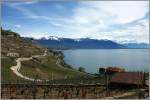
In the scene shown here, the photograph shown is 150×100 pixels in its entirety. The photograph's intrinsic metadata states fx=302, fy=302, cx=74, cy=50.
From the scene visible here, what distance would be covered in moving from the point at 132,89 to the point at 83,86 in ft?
7.78

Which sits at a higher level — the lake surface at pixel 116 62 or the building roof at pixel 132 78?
the building roof at pixel 132 78

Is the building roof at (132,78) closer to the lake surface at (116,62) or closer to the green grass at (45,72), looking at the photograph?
the lake surface at (116,62)

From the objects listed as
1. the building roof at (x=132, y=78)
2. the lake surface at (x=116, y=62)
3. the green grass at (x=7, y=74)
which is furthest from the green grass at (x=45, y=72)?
the building roof at (x=132, y=78)

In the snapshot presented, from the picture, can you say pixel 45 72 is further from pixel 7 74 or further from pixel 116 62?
pixel 116 62

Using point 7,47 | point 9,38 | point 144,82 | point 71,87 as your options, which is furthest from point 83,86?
point 9,38

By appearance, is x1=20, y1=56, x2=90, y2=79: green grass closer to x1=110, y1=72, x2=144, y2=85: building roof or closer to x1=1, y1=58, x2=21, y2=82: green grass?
x1=1, y1=58, x2=21, y2=82: green grass

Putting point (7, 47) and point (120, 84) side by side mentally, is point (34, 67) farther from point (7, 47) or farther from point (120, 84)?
point (120, 84)

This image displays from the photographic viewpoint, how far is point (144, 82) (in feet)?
29.3

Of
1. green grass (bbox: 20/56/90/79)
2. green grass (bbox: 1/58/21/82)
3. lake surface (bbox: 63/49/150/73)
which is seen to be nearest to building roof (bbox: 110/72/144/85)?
lake surface (bbox: 63/49/150/73)

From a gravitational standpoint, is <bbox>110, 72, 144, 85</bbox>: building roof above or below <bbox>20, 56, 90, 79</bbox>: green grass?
above

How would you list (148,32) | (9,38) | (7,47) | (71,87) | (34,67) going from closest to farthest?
(148,32), (71,87), (34,67), (7,47), (9,38)

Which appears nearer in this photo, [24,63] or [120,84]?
[120,84]

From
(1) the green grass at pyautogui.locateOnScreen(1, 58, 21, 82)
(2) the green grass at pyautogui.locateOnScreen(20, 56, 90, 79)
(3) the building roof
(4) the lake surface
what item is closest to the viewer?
(3) the building roof

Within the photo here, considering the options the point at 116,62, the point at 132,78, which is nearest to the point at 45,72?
the point at 116,62
